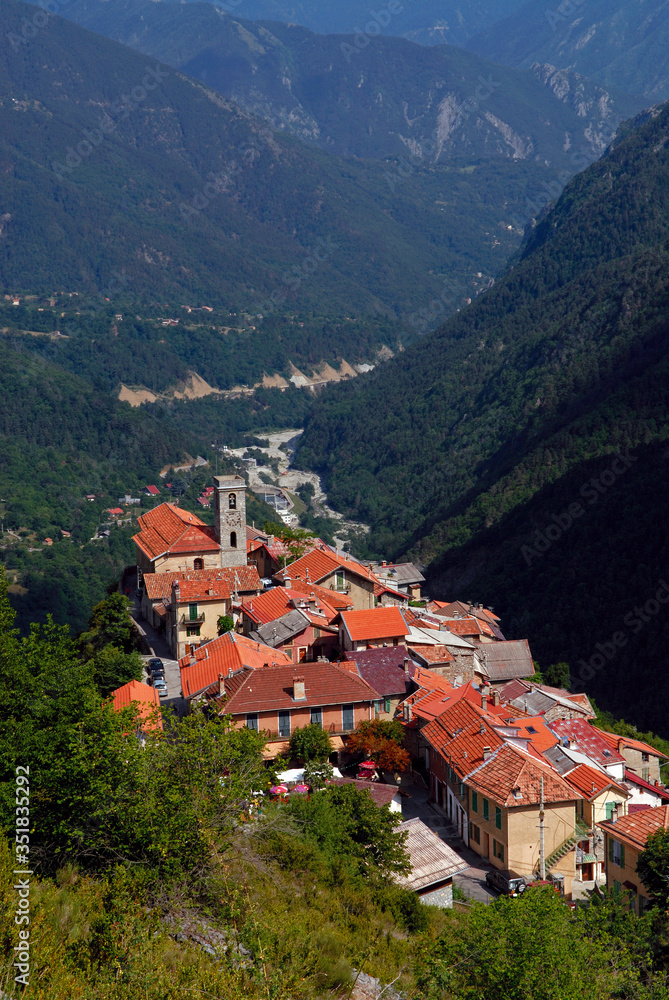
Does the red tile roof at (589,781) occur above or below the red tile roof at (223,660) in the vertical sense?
below

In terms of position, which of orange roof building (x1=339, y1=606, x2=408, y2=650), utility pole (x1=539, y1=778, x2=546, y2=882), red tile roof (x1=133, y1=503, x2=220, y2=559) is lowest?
utility pole (x1=539, y1=778, x2=546, y2=882)

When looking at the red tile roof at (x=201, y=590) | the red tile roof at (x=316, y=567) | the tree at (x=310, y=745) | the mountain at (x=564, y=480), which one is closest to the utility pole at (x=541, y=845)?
the tree at (x=310, y=745)

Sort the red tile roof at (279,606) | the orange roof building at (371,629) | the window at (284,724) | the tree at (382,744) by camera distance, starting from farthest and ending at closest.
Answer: the red tile roof at (279,606) → the orange roof building at (371,629) → the window at (284,724) → the tree at (382,744)

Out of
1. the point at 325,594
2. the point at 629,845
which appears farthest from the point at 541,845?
the point at 325,594

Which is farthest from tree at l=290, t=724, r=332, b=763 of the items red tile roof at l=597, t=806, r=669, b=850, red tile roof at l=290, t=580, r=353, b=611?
red tile roof at l=290, t=580, r=353, b=611

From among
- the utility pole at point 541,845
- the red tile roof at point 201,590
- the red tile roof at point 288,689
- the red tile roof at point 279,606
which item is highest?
the red tile roof at point 201,590

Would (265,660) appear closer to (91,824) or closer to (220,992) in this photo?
(91,824)

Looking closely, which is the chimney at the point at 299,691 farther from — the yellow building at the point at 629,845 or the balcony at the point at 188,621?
the yellow building at the point at 629,845

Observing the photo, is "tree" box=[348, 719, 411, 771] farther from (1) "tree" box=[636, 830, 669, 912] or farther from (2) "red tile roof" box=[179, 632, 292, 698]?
(1) "tree" box=[636, 830, 669, 912]
